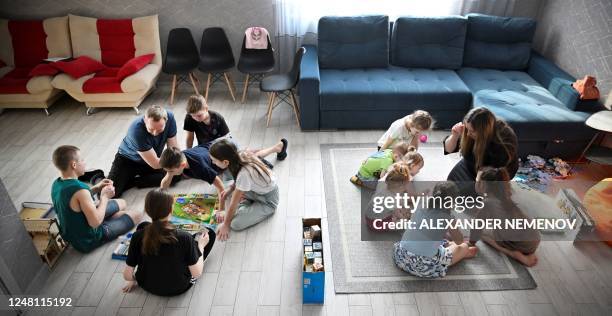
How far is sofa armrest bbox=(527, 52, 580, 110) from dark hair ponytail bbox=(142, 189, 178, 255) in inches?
149

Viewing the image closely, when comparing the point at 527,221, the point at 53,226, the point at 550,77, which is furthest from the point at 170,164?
the point at 550,77

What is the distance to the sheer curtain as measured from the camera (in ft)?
16.2

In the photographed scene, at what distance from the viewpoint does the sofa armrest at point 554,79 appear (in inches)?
156

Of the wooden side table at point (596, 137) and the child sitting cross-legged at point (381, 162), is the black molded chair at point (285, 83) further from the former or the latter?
the wooden side table at point (596, 137)

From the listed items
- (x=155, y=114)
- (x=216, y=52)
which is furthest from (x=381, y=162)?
(x=216, y=52)

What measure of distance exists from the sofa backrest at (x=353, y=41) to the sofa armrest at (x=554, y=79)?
5.56 ft

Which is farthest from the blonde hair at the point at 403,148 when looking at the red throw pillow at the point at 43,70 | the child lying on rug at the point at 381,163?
the red throw pillow at the point at 43,70

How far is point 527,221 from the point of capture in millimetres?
2994

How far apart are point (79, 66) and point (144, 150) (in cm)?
215

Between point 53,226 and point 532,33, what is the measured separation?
514 centimetres

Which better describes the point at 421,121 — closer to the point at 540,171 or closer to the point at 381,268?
the point at 381,268

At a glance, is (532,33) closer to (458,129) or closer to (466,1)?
(466,1)

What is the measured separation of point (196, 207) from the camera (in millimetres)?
3371

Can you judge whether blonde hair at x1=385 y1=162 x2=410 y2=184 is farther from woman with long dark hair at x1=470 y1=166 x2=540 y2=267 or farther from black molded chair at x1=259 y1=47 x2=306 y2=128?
black molded chair at x1=259 y1=47 x2=306 y2=128
